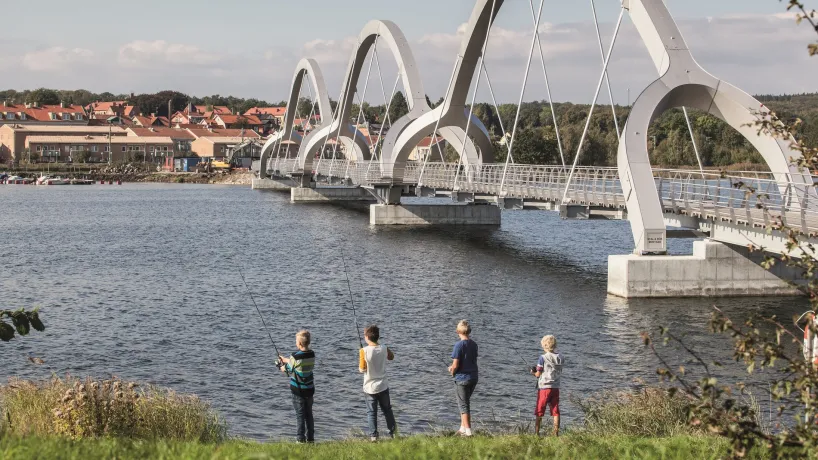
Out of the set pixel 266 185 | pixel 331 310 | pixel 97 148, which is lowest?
pixel 331 310

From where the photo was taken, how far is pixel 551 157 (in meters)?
124

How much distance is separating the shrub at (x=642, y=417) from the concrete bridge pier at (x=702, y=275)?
713 inches

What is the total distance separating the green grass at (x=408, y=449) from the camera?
958cm

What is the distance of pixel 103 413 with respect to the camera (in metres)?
13.2

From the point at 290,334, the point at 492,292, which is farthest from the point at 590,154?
the point at 290,334

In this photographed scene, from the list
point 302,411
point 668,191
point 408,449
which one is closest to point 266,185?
point 668,191

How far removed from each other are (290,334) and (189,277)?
1512 centimetres

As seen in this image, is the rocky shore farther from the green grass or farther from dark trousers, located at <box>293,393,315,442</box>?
the green grass

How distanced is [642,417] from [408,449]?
17.5ft

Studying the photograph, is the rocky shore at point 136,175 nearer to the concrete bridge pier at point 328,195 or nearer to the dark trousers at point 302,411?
the concrete bridge pier at point 328,195

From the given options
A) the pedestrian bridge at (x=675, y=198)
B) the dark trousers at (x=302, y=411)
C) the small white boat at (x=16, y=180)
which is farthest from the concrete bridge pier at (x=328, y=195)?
the dark trousers at (x=302, y=411)

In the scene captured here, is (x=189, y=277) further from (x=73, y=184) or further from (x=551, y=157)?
(x=73, y=184)

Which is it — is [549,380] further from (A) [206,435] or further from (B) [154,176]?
(B) [154,176]

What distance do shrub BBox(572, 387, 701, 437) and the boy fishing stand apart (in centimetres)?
392
